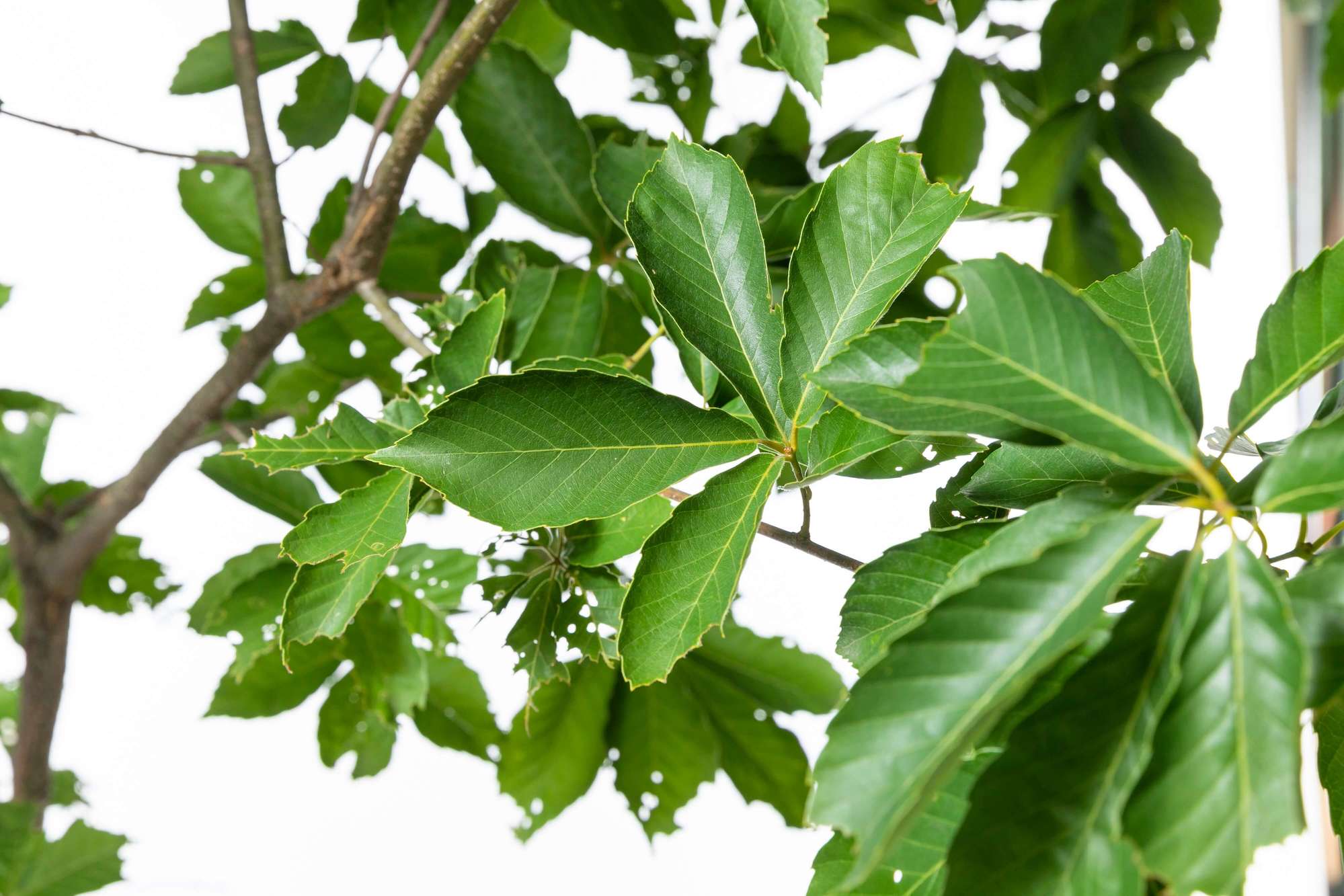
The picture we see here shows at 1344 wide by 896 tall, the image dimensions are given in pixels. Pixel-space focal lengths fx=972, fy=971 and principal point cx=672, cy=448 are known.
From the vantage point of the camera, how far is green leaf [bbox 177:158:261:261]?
27.7 inches

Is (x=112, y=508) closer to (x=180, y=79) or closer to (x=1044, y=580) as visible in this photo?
(x=180, y=79)

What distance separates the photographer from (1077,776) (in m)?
0.20

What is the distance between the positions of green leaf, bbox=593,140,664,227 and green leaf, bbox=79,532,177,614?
2.11 ft

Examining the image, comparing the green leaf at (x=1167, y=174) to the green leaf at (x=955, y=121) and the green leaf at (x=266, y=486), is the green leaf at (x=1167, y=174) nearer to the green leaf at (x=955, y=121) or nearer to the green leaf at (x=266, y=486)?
the green leaf at (x=955, y=121)

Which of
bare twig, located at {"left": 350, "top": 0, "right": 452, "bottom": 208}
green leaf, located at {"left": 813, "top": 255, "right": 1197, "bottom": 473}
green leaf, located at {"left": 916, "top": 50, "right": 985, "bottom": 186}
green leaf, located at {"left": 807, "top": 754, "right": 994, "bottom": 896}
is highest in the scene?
green leaf, located at {"left": 916, "top": 50, "right": 985, "bottom": 186}

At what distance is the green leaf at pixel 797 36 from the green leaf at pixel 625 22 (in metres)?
0.27

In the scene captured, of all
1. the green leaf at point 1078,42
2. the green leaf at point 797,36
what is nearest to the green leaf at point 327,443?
the green leaf at point 797,36

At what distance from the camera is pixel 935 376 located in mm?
210

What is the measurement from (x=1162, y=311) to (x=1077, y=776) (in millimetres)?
149

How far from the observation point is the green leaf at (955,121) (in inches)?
28.3

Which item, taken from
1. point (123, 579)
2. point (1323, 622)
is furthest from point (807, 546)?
point (123, 579)

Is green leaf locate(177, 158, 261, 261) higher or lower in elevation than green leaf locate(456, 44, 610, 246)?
higher

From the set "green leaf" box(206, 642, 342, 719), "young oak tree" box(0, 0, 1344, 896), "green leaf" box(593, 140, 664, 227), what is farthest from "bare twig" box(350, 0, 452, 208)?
"green leaf" box(206, 642, 342, 719)

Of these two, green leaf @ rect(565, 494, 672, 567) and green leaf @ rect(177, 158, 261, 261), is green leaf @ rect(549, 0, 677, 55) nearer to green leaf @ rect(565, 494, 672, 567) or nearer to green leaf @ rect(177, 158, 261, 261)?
green leaf @ rect(177, 158, 261, 261)
